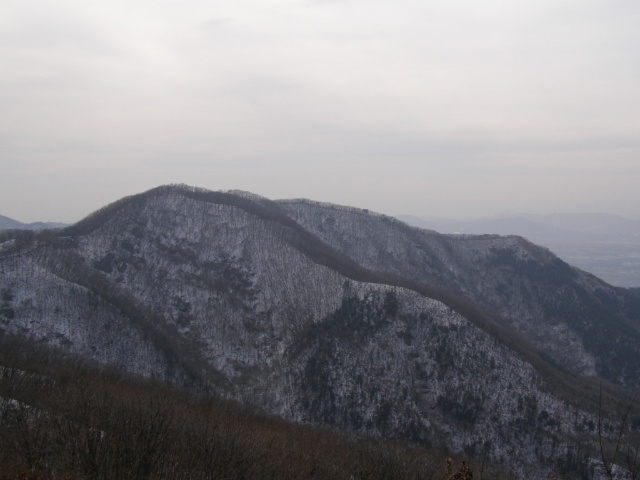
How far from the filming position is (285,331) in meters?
89.6

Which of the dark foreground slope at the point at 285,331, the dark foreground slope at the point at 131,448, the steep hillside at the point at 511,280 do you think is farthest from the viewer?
the steep hillside at the point at 511,280

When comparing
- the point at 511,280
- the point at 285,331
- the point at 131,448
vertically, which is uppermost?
the point at 511,280

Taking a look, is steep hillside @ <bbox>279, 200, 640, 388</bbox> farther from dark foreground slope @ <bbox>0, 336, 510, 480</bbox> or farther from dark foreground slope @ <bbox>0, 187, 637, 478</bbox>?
dark foreground slope @ <bbox>0, 336, 510, 480</bbox>

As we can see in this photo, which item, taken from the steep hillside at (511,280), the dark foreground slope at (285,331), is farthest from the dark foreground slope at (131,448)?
the steep hillside at (511,280)

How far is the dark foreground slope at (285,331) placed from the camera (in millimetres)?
73375

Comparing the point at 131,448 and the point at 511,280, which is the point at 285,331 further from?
the point at 511,280

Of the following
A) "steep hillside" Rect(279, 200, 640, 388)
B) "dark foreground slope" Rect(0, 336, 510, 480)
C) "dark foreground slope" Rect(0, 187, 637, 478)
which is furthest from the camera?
"steep hillside" Rect(279, 200, 640, 388)

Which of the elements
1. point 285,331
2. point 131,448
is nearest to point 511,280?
point 285,331

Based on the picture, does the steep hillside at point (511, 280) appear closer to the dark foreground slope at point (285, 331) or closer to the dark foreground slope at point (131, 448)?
the dark foreground slope at point (285, 331)

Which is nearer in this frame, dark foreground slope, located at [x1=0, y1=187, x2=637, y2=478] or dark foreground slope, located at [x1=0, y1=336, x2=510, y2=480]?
dark foreground slope, located at [x1=0, y1=336, x2=510, y2=480]

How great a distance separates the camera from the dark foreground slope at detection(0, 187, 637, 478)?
→ 2889 inches

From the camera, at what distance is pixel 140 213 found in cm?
10794

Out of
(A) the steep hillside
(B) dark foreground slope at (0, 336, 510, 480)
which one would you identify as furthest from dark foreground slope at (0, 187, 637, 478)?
(B) dark foreground slope at (0, 336, 510, 480)

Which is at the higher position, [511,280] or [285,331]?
[511,280]
